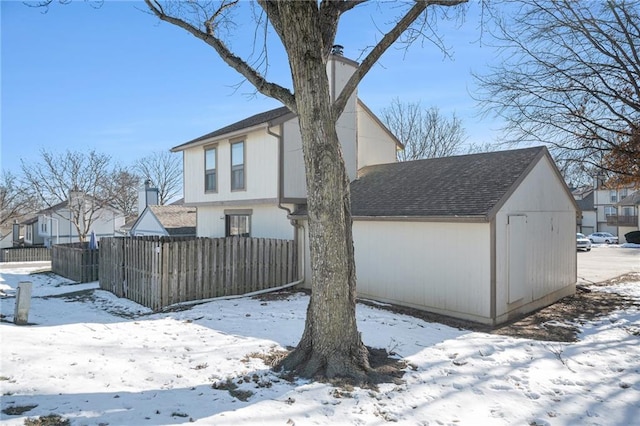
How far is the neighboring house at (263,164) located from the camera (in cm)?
1272

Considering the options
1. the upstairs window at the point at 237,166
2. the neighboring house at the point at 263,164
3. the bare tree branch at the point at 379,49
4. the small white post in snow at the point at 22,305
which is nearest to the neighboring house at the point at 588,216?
the neighboring house at the point at 263,164

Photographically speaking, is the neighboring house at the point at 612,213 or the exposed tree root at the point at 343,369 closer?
the exposed tree root at the point at 343,369

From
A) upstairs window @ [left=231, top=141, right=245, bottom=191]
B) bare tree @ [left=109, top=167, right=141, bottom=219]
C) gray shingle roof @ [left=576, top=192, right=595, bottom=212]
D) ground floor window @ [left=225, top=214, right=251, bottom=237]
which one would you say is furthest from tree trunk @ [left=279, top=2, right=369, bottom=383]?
gray shingle roof @ [left=576, top=192, right=595, bottom=212]

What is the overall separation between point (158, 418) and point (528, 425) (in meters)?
3.61

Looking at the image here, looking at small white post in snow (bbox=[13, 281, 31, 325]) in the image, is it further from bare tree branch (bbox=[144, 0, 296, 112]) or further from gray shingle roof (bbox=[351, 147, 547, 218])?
gray shingle roof (bbox=[351, 147, 547, 218])

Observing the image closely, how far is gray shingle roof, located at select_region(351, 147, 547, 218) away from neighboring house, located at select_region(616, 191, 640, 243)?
3985cm

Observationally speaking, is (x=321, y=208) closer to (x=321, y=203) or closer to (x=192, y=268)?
(x=321, y=203)

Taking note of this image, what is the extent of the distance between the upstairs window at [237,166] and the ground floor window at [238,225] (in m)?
1.26

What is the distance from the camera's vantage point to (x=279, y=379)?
16.1ft

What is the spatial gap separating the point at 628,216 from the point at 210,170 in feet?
159

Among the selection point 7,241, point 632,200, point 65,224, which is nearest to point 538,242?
point 632,200

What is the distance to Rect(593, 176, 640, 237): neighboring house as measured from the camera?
147 feet

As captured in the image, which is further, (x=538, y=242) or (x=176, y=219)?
(x=176, y=219)

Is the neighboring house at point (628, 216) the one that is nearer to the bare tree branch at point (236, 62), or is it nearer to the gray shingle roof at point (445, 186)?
the gray shingle roof at point (445, 186)
